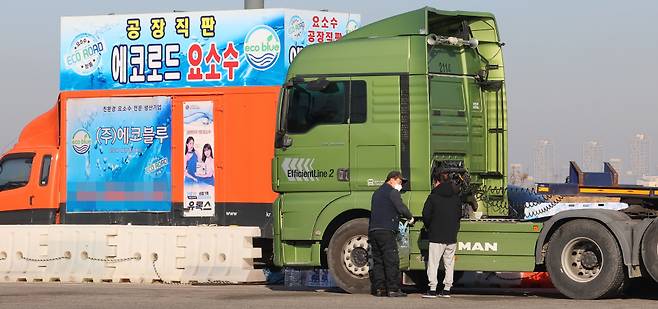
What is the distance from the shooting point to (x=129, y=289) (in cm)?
1894

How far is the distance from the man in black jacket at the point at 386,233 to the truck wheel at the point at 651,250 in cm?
292

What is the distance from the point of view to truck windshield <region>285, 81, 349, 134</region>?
17.5m

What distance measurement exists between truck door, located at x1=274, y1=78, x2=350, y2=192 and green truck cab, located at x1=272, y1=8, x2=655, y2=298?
1 centimetres

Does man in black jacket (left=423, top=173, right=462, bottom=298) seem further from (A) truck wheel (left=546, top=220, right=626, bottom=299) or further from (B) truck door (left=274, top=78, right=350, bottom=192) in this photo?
(B) truck door (left=274, top=78, right=350, bottom=192)

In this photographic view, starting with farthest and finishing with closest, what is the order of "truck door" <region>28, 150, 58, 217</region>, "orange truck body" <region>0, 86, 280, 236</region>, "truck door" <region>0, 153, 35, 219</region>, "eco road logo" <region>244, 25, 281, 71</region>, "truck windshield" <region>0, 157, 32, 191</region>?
"truck windshield" <region>0, 157, 32, 191</region> → "truck door" <region>0, 153, 35, 219</region> → "truck door" <region>28, 150, 58, 217</region> → "orange truck body" <region>0, 86, 280, 236</region> → "eco road logo" <region>244, 25, 281, 71</region>

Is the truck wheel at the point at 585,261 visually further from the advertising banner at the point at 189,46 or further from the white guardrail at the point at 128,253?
the advertising banner at the point at 189,46

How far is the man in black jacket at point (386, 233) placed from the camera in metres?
16.7

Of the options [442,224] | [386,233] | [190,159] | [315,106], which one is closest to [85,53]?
[190,159]

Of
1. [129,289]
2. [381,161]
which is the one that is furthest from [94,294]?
[381,161]

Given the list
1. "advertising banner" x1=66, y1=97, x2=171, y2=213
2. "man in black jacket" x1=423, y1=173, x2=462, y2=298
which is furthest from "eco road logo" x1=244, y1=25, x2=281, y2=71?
"man in black jacket" x1=423, y1=173, x2=462, y2=298

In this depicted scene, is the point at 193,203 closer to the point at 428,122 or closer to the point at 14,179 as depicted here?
the point at 14,179

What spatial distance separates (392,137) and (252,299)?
9.06ft

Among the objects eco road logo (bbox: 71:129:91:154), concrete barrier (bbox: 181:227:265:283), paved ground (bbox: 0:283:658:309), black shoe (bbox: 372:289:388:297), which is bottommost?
paved ground (bbox: 0:283:658:309)

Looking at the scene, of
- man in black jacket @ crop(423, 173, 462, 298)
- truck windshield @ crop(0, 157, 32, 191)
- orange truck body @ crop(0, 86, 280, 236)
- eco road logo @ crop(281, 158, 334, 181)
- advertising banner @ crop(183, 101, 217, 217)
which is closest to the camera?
man in black jacket @ crop(423, 173, 462, 298)
